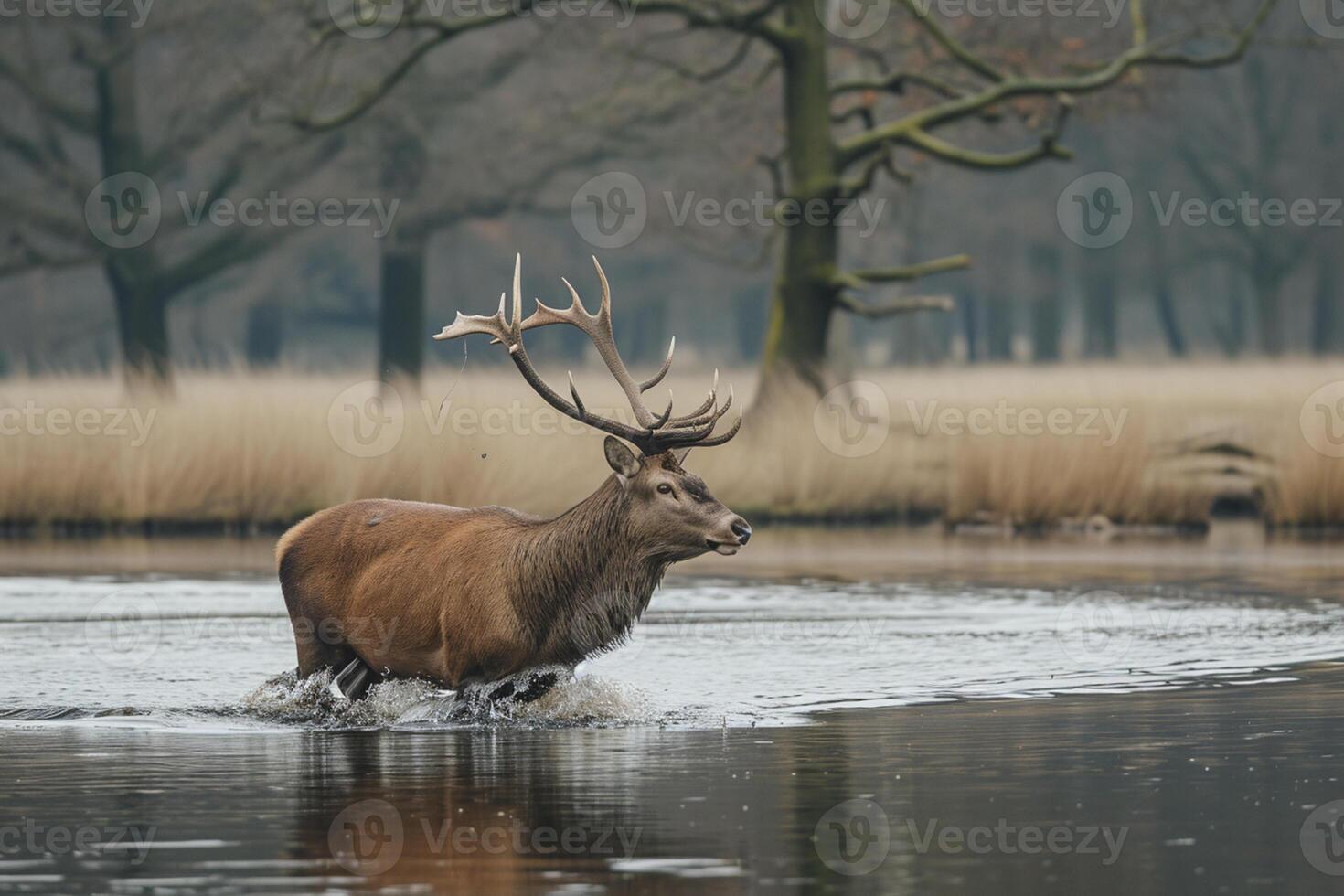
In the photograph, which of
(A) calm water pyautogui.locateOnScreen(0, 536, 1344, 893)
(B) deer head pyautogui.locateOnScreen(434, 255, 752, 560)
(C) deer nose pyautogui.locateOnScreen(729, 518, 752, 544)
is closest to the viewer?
(A) calm water pyautogui.locateOnScreen(0, 536, 1344, 893)

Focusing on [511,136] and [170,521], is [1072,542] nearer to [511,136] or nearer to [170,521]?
[170,521]

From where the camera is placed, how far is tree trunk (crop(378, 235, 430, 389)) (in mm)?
34688

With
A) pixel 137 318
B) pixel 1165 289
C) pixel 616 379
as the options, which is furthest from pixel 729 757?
pixel 1165 289

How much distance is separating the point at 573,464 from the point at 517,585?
1181cm

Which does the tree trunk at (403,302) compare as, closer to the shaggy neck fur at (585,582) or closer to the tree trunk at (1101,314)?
the shaggy neck fur at (585,582)

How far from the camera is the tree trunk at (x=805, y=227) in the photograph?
2602 cm

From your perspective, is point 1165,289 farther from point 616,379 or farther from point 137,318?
point 616,379

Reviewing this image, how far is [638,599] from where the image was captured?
34.9ft

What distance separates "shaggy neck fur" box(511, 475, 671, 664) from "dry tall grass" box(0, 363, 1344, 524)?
10.7 meters

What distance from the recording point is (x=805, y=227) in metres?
26.1

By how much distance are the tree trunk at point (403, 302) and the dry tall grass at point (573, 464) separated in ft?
31.5

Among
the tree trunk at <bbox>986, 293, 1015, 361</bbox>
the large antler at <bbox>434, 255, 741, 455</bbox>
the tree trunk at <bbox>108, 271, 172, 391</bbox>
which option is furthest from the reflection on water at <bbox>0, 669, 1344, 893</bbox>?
the tree trunk at <bbox>986, 293, 1015, 361</bbox>

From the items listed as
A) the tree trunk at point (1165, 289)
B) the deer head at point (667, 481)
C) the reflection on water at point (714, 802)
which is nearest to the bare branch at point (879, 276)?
the deer head at point (667, 481)

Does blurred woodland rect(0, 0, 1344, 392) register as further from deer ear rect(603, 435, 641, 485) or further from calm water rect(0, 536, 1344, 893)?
deer ear rect(603, 435, 641, 485)
